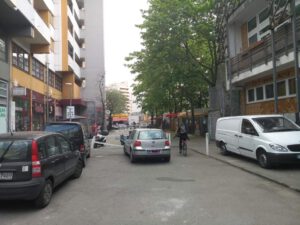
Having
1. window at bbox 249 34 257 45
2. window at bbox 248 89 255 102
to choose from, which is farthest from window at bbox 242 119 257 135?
window at bbox 249 34 257 45

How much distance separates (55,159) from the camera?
8.60 metres

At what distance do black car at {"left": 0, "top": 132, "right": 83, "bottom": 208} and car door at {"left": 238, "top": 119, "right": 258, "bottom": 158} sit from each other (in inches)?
304

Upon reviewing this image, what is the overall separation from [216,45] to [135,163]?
15823 mm

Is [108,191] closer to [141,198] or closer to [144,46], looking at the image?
[141,198]

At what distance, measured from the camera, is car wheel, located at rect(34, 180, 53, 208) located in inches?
294

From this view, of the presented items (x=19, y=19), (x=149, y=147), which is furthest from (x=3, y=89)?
(x=149, y=147)

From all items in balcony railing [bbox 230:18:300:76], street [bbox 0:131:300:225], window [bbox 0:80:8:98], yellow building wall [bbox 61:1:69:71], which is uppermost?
yellow building wall [bbox 61:1:69:71]

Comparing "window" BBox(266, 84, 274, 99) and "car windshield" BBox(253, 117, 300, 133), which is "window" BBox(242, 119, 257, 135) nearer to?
"car windshield" BBox(253, 117, 300, 133)

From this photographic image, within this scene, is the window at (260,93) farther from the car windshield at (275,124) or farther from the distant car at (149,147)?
the distant car at (149,147)

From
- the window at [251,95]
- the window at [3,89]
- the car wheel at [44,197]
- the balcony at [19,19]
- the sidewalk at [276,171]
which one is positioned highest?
the balcony at [19,19]

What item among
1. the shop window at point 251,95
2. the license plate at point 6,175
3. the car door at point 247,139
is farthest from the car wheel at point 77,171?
the shop window at point 251,95

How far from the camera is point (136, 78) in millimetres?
36094

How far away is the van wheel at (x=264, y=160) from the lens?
12266mm

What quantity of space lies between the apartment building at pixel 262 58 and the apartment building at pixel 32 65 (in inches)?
498
